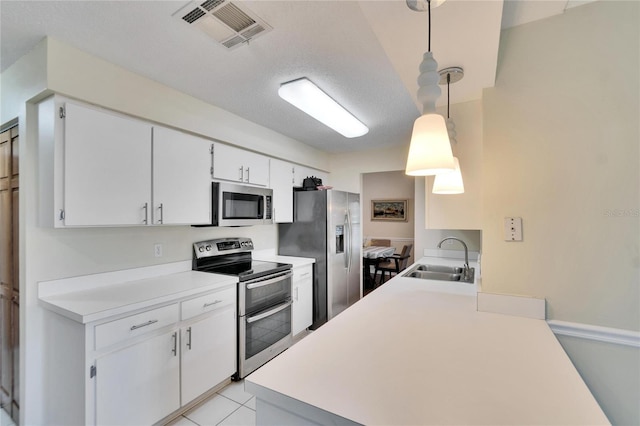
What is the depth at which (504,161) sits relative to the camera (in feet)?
4.66

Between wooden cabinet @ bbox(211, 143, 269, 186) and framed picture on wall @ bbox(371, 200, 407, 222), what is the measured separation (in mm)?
4222

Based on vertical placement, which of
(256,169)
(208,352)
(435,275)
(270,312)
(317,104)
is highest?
(317,104)

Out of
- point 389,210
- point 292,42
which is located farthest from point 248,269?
point 389,210

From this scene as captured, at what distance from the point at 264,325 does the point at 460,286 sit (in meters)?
1.71

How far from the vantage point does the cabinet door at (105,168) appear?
167 centimetres

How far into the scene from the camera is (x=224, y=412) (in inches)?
78.5

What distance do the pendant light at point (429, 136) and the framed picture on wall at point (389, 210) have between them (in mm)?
5856

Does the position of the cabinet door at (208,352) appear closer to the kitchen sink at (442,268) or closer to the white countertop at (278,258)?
the white countertop at (278,258)

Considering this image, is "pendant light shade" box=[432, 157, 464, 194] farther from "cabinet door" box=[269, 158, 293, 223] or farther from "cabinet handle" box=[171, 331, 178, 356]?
"cabinet door" box=[269, 158, 293, 223]

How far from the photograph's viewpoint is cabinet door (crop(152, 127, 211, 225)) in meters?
2.11

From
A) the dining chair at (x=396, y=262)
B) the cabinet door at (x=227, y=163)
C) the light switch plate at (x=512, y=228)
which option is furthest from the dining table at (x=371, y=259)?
the light switch plate at (x=512, y=228)

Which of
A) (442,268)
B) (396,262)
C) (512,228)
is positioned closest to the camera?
(512,228)

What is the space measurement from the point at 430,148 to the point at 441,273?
2.11 metres

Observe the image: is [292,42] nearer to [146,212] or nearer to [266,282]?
[146,212]
